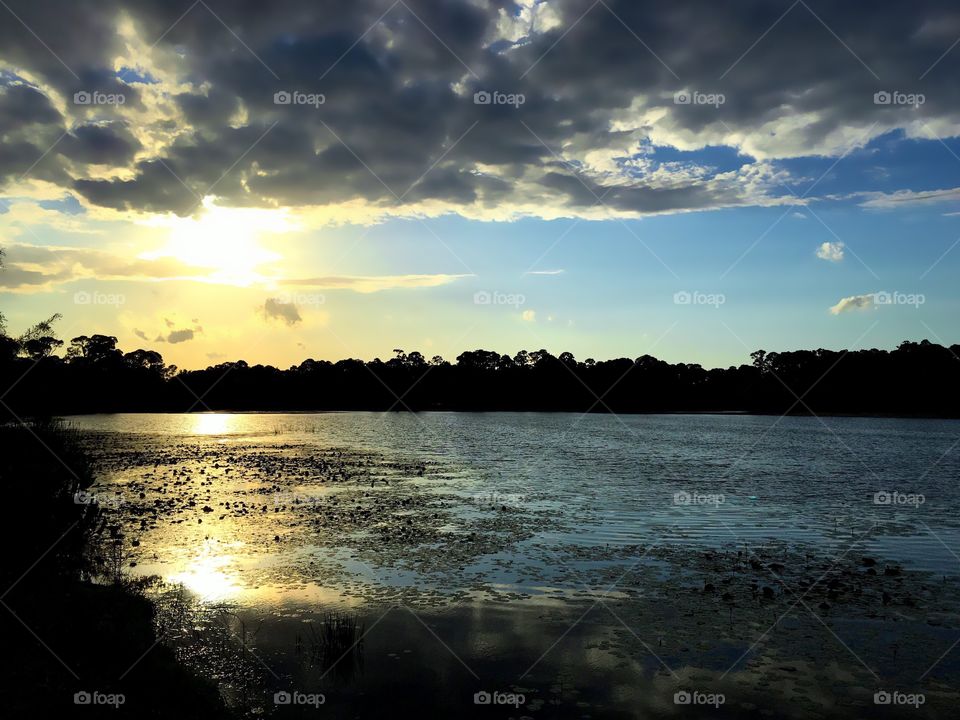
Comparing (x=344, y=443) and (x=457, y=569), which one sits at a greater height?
(x=344, y=443)

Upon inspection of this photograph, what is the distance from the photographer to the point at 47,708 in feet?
31.3

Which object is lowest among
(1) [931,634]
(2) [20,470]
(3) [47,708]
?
(1) [931,634]

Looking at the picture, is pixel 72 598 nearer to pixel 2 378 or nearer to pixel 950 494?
pixel 2 378

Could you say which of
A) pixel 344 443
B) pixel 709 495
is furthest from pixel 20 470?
pixel 344 443

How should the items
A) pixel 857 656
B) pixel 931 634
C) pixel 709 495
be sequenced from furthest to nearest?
pixel 709 495
pixel 931 634
pixel 857 656

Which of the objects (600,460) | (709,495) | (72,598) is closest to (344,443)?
(600,460)

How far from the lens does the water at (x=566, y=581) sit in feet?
38.8

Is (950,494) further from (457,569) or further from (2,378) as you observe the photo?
(2,378)

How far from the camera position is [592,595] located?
55.9 feet

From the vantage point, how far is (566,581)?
1838 centimetres

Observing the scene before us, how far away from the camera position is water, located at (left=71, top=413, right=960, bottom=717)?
11.8 m

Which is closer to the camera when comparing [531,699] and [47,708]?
[47,708]

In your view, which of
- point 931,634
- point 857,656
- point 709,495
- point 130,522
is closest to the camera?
point 857,656

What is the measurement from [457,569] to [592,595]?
4.48 metres
